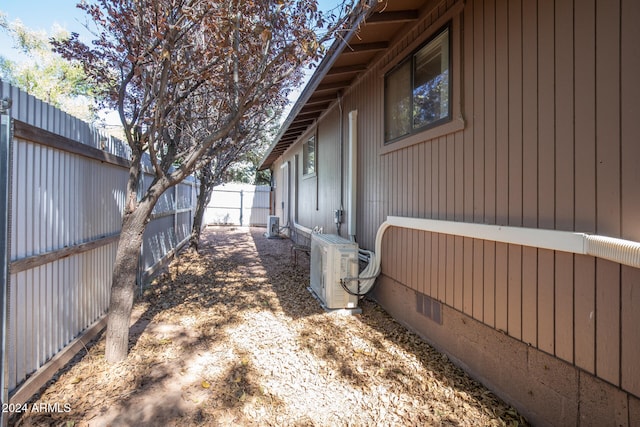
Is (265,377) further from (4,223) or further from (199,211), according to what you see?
(199,211)

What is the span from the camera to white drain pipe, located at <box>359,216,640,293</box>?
1584mm

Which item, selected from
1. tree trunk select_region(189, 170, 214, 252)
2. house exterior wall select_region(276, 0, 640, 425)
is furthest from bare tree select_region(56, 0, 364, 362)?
tree trunk select_region(189, 170, 214, 252)

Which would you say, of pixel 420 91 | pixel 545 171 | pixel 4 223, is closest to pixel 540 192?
pixel 545 171

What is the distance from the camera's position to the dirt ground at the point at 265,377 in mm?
2211

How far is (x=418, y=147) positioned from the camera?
3.55 meters

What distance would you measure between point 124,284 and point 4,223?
3.89 feet

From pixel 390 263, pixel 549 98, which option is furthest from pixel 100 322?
pixel 549 98

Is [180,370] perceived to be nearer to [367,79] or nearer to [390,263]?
[390,263]

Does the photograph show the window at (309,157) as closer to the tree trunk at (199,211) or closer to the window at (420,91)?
the tree trunk at (199,211)

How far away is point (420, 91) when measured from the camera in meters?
3.56

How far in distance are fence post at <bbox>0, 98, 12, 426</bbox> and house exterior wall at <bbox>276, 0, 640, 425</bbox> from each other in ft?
10.4

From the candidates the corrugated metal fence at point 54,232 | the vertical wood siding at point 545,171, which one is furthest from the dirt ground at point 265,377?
the vertical wood siding at point 545,171

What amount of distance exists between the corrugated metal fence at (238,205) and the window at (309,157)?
31.1ft

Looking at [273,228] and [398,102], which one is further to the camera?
[273,228]
